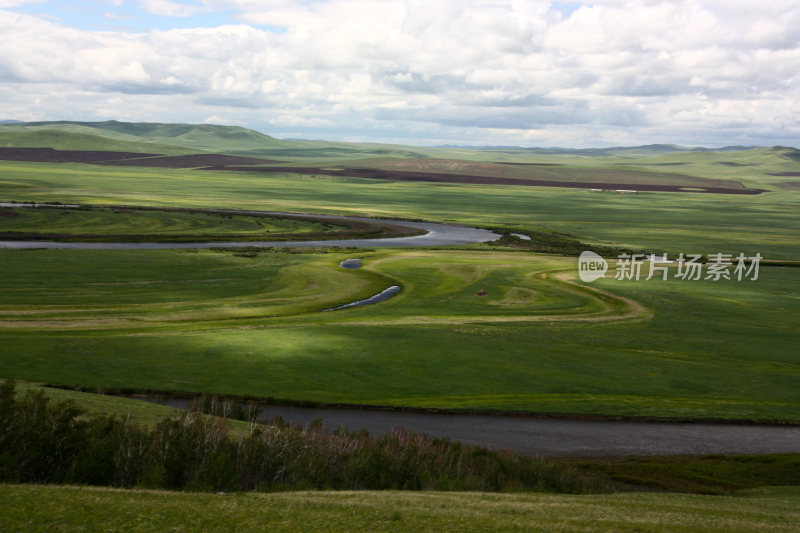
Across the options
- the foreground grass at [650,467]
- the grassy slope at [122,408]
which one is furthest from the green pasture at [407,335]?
the grassy slope at [122,408]

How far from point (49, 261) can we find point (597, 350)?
216ft

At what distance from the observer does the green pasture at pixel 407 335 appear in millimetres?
48125

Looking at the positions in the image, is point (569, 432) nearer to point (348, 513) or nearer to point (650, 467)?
point (650, 467)

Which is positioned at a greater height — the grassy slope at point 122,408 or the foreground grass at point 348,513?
the foreground grass at point 348,513

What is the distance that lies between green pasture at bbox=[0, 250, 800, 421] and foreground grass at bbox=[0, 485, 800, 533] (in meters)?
21.6

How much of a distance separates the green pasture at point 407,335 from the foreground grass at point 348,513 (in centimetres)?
2161

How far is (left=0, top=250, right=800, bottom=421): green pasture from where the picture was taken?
48125mm

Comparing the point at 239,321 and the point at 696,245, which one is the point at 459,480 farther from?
the point at 696,245

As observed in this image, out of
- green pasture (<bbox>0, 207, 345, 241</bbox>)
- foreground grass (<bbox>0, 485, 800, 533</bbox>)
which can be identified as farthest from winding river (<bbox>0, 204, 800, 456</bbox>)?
green pasture (<bbox>0, 207, 345, 241</bbox>)

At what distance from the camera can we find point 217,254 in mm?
101250

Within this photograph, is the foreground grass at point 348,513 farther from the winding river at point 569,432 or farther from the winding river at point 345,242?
the winding river at point 345,242

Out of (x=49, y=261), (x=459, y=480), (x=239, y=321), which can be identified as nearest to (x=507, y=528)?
(x=459, y=480)

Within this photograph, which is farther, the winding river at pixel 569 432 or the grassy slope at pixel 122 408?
the winding river at pixel 569 432

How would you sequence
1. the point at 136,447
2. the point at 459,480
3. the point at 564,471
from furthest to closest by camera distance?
the point at 564,471 < the point at 459,480 < the point at 136,447
